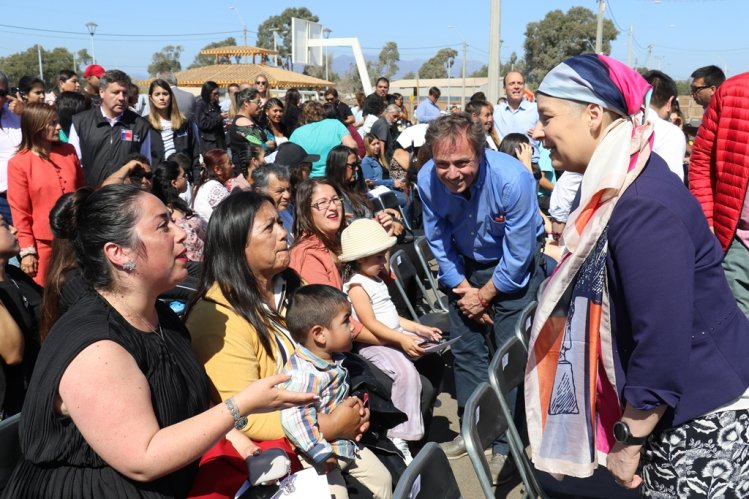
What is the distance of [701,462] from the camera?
1.79 meters

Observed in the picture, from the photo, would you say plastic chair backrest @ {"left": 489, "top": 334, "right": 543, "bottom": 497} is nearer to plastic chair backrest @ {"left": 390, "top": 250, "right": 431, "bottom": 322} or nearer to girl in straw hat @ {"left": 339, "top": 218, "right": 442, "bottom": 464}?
girl in straw hat @ {"left": 339, "top": 218, "right": 442, "bottom": 464}

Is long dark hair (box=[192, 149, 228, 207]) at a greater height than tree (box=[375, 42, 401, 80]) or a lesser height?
lesser

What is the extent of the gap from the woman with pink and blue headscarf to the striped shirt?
92 cm

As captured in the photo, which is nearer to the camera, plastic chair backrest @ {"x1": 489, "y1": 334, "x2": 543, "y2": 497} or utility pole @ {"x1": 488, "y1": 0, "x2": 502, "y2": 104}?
plastic chair backrest @ {"x1": 489, "y1": 334, "x2": 543, "y2": 497}

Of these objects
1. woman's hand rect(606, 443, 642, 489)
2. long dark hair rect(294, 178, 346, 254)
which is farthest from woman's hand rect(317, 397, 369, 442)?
long dark hair rect(294, 178, 346, 254)

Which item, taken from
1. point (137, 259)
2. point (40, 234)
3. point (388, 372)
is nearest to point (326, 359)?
point (388, 372)

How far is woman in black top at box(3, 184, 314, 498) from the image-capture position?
172cm

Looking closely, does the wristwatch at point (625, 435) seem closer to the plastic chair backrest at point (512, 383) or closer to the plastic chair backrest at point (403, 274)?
the plastic chair backrest at point (512, 383)

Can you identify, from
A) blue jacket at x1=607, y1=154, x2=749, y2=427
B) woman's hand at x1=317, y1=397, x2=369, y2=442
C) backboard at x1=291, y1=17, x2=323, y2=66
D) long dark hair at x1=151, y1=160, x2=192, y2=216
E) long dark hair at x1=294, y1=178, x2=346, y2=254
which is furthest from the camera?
backboard at x1=291, y1=17, x2=323, y2=66

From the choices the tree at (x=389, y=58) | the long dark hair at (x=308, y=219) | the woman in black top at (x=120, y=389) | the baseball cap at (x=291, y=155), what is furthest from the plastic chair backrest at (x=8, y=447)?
the tree at (x=389, y=58)

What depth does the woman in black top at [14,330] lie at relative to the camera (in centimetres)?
260

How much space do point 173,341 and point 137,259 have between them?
300 millimetres

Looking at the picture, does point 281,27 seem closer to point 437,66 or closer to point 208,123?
point 437,66

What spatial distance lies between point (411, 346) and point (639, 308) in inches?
75.9
